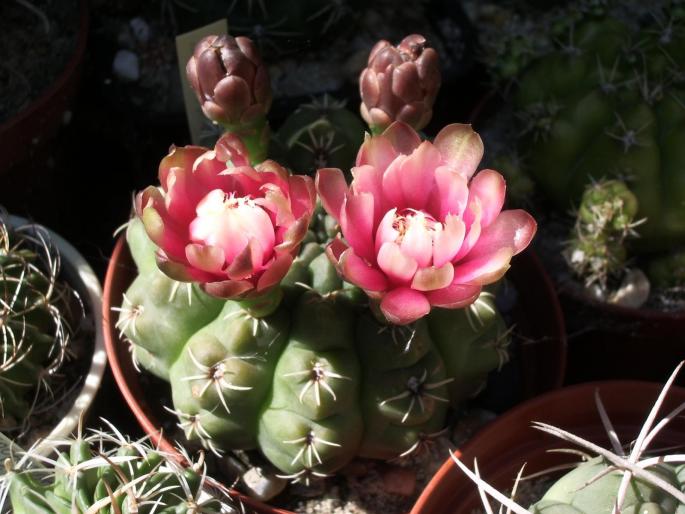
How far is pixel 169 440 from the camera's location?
107 centimetres

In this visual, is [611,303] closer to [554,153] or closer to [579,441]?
[554,153]

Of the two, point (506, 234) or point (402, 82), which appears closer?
point (506, 234)

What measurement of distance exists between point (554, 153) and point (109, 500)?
0.88 m

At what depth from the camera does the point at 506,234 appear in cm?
75

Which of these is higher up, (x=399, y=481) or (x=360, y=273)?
(x=360, y=273)

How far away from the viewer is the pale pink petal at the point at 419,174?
2.51ft

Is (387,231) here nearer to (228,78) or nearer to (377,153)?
(377,153)

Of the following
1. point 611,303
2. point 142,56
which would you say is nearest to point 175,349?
point 611,303

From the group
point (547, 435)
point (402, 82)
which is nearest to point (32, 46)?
point (402, 82)

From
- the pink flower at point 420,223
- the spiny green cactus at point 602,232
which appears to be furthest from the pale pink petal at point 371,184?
the spiny green cactus at point 602,232

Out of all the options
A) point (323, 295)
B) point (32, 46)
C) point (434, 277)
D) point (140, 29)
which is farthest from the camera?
point (140, 29)

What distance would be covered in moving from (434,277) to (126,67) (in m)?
1.01

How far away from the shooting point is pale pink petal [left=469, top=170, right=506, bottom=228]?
74cm

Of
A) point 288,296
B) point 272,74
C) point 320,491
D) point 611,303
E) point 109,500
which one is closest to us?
point 109,500
